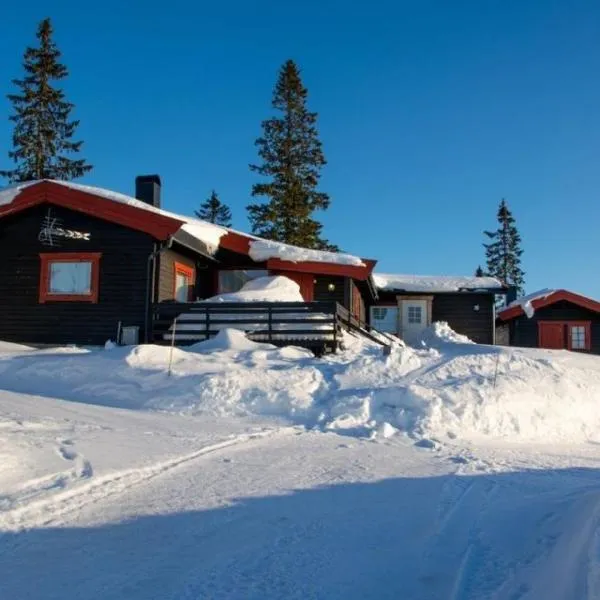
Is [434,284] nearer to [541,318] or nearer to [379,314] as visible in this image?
[379,314]

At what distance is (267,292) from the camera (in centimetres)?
1580

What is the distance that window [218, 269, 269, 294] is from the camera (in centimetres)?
1841

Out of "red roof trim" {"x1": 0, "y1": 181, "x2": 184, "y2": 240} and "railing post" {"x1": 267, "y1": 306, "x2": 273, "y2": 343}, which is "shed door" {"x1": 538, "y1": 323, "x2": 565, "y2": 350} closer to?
"railing post" {"x1": 267, "y1": 306, "x2": 273, "y2": 343}

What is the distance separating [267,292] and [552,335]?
52.7 feet

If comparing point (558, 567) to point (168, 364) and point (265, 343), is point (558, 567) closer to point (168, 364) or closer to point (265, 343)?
point (168, 364)

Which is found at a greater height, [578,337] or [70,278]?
[70,278]

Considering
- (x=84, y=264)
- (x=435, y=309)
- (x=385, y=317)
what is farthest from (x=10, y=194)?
(x=435, y=309)

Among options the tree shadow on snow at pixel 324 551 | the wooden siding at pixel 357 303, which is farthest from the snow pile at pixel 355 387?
the wooden siding at pixel 357 303

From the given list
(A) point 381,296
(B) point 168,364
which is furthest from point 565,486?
(A) point 381,296

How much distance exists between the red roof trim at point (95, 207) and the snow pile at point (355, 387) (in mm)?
3670

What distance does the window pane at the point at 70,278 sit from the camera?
596 inches

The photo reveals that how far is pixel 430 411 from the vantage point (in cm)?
888

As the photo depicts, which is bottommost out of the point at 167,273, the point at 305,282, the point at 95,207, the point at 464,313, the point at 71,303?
the point at 71,303

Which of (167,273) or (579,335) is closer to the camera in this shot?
(167,273)
